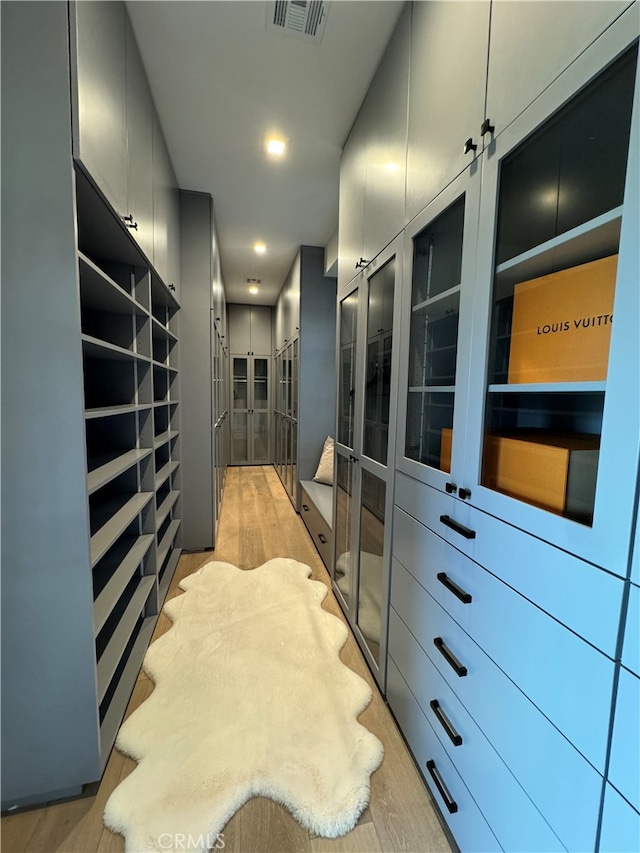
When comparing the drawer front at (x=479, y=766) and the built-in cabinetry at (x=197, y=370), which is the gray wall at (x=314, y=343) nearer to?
the built-in cabinetry at (x=197, y=370)

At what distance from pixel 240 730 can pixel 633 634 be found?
1.47m

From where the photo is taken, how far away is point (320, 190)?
268 centimetres

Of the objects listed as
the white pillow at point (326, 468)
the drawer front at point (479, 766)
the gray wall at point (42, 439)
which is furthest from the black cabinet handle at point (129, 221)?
the white pillow at point (326, 468)

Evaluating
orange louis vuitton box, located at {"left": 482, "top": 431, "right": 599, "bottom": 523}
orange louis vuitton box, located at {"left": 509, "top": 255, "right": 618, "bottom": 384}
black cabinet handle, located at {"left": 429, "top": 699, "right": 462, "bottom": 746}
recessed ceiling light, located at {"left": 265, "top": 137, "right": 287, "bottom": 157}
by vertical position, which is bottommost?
black cabinet handle, located at {"left": 429, "top": 699, "right": 462, "bottom": 746}

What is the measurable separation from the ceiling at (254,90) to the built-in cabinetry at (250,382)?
348 centimetres

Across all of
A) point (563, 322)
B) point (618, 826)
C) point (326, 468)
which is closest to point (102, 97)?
point (563, 322)

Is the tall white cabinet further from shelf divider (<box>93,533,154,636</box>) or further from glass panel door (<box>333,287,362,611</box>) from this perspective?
shelf divider (<box>93,533,154,636</box>)

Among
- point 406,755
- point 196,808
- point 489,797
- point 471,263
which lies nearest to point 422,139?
point 471,263

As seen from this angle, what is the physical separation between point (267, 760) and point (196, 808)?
0.26 m

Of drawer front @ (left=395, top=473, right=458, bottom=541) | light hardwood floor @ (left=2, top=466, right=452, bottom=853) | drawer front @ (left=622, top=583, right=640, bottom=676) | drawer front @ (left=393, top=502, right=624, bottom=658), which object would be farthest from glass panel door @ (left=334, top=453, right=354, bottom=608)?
drawer front @ (left=622, top=583, right=640, bottom=676)

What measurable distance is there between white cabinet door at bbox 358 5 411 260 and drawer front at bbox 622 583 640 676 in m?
1.38

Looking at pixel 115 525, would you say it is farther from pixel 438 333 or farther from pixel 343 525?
pixel 438 333

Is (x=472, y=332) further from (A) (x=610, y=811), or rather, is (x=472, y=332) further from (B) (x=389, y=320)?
(A) (x=610, y=811)

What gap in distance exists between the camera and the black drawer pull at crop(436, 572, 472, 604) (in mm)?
968
